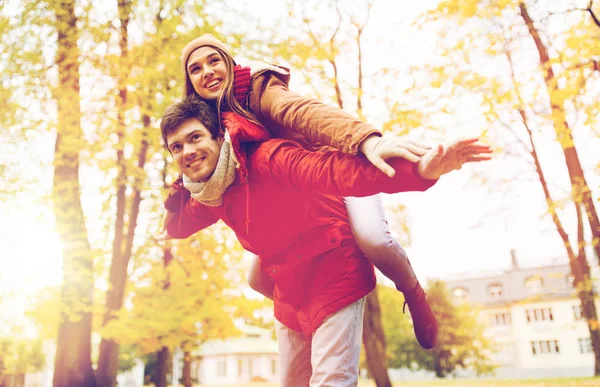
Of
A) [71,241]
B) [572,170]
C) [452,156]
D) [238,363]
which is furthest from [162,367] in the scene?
[238,363]

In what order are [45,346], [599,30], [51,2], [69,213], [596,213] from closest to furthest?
[599,30] < [51,2] < [596,213] < [69,213] < [45,346]

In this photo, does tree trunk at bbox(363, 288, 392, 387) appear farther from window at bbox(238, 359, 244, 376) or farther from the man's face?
window at bbox(238, 359, 244, 376)

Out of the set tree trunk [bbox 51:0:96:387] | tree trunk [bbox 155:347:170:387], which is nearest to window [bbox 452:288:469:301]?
tree trunk [bbox 155:347:170:387]

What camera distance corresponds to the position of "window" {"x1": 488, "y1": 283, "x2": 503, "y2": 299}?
5056cm

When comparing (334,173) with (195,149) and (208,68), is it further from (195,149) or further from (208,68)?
(208,68)

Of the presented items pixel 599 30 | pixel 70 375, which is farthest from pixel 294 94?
pixel 70 375

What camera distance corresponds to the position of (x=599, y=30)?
220 inches

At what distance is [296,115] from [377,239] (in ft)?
2.26

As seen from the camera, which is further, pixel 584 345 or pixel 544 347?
pixel 544 347

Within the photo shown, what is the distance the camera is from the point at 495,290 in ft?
167

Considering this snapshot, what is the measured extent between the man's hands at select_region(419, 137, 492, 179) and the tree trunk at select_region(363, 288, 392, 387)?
264 inches

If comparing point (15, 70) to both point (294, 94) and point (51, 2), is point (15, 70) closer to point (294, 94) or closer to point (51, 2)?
point (51, 2)

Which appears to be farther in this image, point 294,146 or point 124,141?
point 124,141

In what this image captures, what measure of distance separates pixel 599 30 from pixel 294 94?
549 cm
